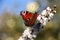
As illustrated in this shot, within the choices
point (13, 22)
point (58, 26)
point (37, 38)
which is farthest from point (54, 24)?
point (13, 22)

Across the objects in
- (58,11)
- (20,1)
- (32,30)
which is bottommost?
(32,30)

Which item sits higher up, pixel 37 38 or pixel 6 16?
pixel 6 16

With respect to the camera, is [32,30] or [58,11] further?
[58,11]

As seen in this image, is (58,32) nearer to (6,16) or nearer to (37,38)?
(37,38)

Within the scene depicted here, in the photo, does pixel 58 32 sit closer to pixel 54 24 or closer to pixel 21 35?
pixel 54 24

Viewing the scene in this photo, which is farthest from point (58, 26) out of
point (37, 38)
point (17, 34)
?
point (17, 34)

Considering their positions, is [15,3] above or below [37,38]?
above
